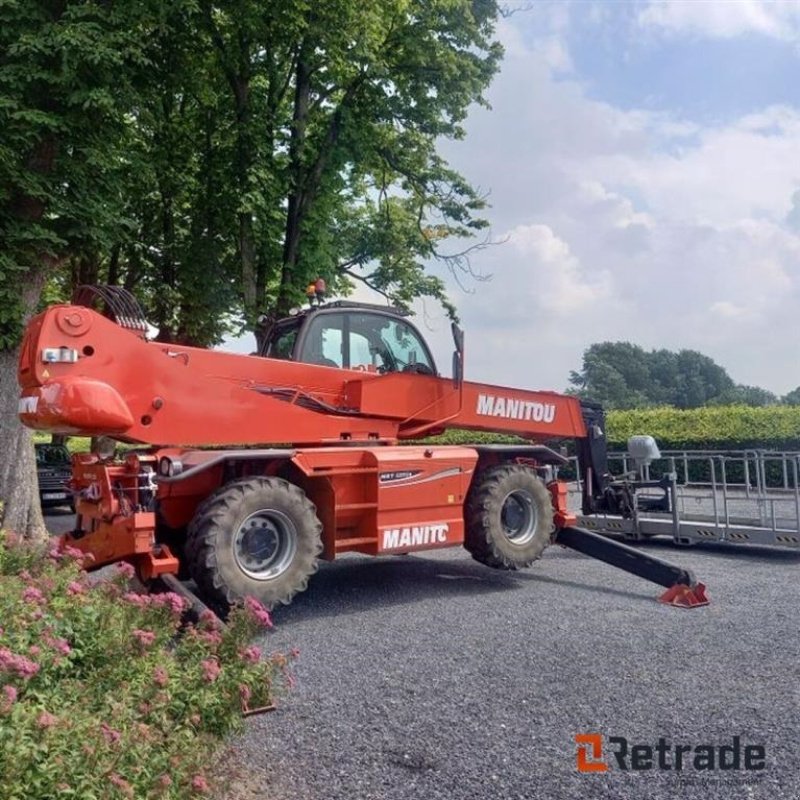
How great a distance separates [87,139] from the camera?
10.4 meters

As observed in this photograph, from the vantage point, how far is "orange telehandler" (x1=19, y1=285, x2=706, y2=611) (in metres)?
6.46

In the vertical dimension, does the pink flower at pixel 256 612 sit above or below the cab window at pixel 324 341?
below

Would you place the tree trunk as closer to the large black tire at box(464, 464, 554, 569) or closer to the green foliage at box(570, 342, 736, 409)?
the large black tire at box(464, 464, 554, 569)

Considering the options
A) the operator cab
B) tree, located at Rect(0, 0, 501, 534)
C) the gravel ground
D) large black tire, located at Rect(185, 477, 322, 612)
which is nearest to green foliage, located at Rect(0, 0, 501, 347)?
tree, located at Rect(0, 0, 501, 534)

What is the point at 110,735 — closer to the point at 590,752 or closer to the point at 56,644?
the point at 56,644

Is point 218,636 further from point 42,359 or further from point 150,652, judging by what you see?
point 42,359

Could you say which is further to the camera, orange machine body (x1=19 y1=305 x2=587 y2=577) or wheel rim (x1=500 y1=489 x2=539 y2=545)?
wheel rim (x1=500 y1=489 x2=539 y2=545)

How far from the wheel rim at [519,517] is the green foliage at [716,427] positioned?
1403 cm

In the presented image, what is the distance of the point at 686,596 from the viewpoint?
736cm

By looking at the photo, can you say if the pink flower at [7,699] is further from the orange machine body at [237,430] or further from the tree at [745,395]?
the tree at [745,395]

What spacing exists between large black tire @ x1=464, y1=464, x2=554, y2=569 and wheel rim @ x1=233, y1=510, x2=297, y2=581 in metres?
2.18

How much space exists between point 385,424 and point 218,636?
4.21 metres

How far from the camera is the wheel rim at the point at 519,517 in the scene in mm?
8602

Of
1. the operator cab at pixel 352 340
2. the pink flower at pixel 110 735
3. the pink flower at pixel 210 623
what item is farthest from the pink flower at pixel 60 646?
the operator cab at pixel 352 340
